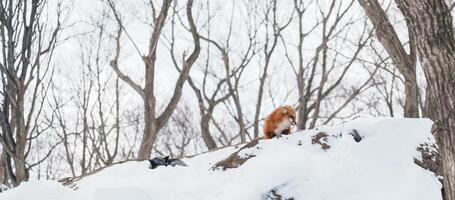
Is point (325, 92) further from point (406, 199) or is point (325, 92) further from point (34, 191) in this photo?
point (34, 191)

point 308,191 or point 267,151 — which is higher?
point 267,151

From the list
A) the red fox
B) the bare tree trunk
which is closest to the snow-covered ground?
the red fox

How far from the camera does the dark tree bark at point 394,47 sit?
276 inches

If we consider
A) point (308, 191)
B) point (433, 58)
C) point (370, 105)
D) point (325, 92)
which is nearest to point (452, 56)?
point (433, 58)

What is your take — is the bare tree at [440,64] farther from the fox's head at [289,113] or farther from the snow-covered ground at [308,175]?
the fox's head at [289,113]

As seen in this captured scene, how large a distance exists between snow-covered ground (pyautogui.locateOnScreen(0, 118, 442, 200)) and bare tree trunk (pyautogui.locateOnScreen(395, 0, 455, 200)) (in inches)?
43.5

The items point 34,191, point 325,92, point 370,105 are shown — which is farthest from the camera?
point 370,105

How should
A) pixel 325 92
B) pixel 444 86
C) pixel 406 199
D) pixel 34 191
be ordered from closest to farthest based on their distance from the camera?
pixel 444 86
pixel 34 191
pixel 406 199
pixel 325 92

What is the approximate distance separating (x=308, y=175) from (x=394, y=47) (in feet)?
12.0

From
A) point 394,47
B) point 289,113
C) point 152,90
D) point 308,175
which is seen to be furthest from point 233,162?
point 152,90

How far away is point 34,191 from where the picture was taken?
3.68m

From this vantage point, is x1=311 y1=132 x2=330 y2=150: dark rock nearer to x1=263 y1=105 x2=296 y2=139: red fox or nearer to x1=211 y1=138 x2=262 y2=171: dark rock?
x1=211 y1=138 x2=262 y2=171: dark rock

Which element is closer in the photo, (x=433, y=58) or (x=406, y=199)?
(x=433, y=58)

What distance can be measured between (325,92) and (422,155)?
704cm
